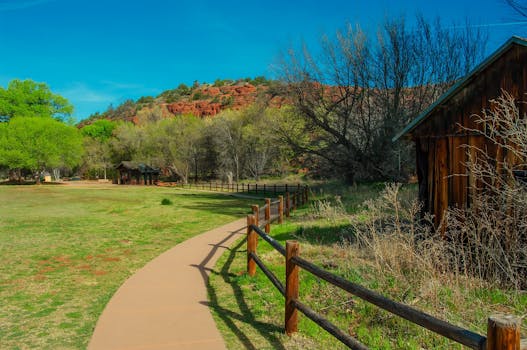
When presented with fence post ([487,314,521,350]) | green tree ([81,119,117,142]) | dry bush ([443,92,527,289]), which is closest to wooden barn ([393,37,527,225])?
dry bush ([443,92,527,289])

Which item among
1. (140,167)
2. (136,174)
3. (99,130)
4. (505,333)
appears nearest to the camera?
(505,333)

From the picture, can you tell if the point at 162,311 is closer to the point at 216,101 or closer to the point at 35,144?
the point at 35,144

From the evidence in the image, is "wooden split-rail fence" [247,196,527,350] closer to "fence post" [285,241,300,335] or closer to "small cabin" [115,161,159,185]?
"fence post" [285,241,300,335]

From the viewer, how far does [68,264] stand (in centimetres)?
952

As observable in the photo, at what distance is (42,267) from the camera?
919 cm

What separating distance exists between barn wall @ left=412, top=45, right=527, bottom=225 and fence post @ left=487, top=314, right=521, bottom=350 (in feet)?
20.3

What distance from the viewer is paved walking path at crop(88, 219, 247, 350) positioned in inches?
197

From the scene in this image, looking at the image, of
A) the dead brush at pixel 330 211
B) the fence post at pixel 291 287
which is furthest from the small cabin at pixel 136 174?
the fence post at pixel 291 287

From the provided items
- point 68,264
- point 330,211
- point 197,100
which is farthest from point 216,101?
point 68,264

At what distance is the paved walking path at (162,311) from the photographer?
4.99 metres

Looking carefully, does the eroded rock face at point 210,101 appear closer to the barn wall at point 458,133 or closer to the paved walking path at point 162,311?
the barn wall at point 458,133

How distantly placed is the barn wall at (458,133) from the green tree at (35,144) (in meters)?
59.1

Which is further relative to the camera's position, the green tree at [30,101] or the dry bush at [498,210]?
the green tree at [30,101]

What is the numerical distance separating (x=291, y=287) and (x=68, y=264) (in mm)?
6637
